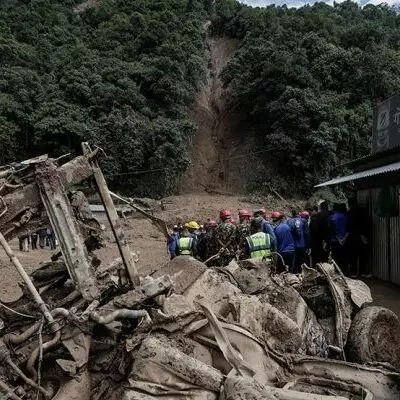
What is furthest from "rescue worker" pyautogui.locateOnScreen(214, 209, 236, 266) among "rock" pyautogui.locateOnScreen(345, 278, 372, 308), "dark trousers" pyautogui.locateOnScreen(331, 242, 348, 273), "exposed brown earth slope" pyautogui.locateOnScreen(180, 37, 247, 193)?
"exposed brown earth slope" pyautogui.locateOnScreen(180, 37, 247, 193)

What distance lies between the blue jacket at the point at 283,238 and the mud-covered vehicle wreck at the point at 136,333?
4.35 metres

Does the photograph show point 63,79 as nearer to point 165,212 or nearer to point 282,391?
point 165,212

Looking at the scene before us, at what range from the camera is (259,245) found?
29.2 feet

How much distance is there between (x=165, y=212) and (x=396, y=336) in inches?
915

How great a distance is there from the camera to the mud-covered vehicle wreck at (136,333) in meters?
4.20

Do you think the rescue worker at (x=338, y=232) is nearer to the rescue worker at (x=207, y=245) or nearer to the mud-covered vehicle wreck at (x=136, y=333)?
the rescue worker at (x=207, y=245)

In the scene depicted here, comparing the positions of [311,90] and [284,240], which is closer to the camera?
[284,240]

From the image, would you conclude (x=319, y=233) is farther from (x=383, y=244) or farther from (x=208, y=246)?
(x=208, y=246)

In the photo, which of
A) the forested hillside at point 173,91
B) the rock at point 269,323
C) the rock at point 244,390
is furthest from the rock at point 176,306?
the forested hillside at point 173,91

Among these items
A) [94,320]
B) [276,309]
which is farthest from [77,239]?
[276,309]

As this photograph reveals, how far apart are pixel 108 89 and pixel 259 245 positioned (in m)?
27.8

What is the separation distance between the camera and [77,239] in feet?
15.5

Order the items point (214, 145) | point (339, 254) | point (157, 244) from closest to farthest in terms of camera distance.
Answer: point (339, 254) < point (157, 244) < point (214, 145)

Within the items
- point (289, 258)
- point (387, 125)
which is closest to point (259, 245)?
point (289, 258)
